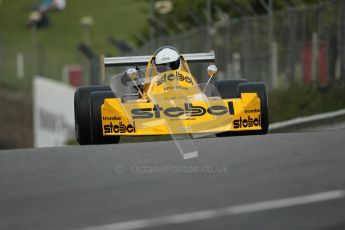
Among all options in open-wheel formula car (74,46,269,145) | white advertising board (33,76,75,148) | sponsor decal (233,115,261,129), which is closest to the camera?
open-wheel formula car (74,46,269,145)

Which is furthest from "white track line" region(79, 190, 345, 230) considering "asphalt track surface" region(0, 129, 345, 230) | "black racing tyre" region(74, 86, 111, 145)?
"black racing tyre" region(74, 86, 111, 145)

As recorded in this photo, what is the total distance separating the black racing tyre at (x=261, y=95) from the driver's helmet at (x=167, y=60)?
1.12m

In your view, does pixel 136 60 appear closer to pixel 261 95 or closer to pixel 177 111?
pixel 261 95

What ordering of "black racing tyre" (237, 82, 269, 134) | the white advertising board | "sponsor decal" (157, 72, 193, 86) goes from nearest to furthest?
1. "black racing tyre" (237, 82, 269, 134)
2. "sponsor decal" (157, 72, 193, 86)
3. the white advertising board

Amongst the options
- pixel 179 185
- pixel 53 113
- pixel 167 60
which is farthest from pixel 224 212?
pixel 53 113

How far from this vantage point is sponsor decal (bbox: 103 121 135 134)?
14086 millimetres

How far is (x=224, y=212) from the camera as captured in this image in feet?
27.2

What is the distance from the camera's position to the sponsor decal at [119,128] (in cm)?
1409

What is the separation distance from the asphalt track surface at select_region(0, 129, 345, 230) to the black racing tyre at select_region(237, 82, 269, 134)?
4.69ft

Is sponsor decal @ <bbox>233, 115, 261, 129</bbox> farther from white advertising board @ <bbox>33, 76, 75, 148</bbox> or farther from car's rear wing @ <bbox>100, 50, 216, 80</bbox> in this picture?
white advertising board @ <bbox>33, 76, 75, 148</bbox>

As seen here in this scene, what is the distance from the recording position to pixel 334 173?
9.94 m

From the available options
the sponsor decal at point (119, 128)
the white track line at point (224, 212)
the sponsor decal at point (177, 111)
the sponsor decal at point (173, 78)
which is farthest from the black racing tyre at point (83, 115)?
the white track line at point (224, 212)

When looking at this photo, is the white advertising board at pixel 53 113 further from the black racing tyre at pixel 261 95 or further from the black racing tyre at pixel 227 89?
the black racing tyre at pixel 261 95

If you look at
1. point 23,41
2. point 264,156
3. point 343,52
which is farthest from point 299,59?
point 23,41
